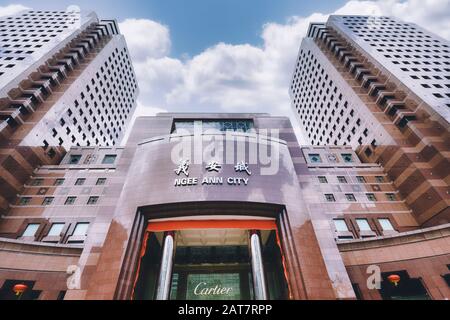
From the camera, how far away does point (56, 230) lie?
25578 millimetres

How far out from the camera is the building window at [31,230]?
82.0 feet

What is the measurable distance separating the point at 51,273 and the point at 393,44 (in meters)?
60.3

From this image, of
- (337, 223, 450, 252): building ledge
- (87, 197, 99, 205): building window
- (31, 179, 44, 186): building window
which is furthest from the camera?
(31, 179, 44, 186): building window

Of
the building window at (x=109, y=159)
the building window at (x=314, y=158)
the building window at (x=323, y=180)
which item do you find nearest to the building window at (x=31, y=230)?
the building window at (x=109, y=159)

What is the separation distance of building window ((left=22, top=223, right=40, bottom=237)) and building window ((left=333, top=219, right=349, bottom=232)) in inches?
1251

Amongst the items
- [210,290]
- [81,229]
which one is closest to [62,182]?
[81,229]

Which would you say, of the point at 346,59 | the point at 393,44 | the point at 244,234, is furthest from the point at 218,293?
the point at 393,44

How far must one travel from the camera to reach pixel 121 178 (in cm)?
2322

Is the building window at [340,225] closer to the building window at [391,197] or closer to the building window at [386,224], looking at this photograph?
the building window at [386,224]

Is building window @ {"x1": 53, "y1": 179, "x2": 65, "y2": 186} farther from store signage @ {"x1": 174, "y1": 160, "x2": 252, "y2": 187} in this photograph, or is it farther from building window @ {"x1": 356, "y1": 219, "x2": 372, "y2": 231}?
building window @ {"x1": 356, "y1": 219, "x2": 372, "y2": 231}

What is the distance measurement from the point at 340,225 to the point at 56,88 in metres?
44.8

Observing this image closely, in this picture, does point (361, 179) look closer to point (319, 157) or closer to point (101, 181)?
point (319, 157)

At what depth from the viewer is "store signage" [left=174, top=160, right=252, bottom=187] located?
2042 centimetres

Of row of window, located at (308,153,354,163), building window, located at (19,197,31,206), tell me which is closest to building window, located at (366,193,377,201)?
row of window, located at (308,153,354,163)
